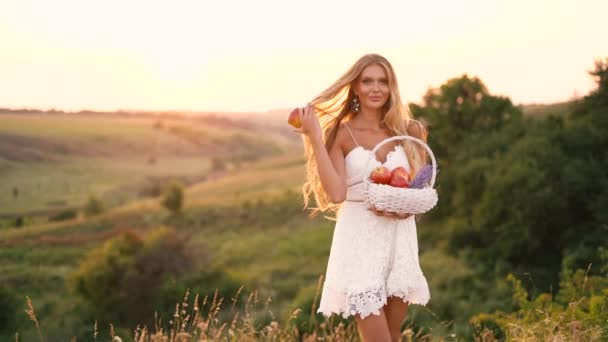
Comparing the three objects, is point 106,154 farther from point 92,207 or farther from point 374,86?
point 374,86

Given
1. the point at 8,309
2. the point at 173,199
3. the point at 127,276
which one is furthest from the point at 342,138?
the point at 173,199

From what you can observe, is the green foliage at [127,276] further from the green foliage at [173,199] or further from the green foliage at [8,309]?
the green foliage at [173,199]

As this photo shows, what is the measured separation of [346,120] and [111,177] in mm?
72461

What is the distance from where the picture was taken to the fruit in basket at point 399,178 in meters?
3.94

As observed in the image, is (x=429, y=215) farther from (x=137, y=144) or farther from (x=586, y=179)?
(x=137, y=144)

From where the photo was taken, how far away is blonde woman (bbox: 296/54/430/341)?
3994mm

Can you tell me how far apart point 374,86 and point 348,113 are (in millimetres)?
343

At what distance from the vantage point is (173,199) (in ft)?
211


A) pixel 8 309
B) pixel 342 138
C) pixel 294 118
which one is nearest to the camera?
pixel 294 118

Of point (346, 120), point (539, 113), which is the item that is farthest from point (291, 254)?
point (346, 120)

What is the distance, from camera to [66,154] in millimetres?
63062

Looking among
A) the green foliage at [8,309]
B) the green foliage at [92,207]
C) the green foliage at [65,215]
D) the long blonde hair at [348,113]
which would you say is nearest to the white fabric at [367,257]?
the long blonde hair at [348,113]

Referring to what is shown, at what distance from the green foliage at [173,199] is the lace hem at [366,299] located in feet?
200

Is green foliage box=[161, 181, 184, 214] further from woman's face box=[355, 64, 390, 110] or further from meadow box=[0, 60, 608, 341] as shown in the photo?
woman's face box=[355, 64, 390, 110]
